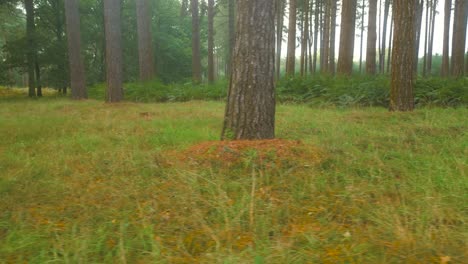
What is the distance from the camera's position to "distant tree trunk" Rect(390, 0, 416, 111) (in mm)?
8445

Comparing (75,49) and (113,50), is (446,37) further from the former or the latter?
(75,49)

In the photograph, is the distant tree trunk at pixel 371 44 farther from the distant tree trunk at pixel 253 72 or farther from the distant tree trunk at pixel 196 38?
the distant tree trunk at pixel 253 72

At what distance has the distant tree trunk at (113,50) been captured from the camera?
13.3 meters

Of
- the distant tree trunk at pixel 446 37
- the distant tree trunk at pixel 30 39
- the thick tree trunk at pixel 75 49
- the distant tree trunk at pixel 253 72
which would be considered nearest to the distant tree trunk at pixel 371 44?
the distant tree trunk at pixel 446 37

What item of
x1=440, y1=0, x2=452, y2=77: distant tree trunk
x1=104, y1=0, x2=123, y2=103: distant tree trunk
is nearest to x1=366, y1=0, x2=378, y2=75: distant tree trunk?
x1=440, y1=0, x2=452, y2=77: distant tree trunk

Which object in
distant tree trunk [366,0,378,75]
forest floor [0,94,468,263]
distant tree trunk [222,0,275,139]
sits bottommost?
forest floor [0,94,468,263]

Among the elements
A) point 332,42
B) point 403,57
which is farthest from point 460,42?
point 403,57

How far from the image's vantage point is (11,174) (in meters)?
4.46

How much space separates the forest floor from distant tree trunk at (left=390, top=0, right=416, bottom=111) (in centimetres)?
266

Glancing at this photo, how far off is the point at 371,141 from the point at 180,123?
167 inches

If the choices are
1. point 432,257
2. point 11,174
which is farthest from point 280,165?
point 11,174

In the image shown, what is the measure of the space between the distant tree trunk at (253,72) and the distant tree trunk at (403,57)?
15.3 ft

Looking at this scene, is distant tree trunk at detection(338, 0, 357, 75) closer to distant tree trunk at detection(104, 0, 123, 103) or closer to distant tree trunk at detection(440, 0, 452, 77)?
distant tree trunk at detection(104, 0, 123, 103)

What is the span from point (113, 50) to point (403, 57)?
9636 millimetres
